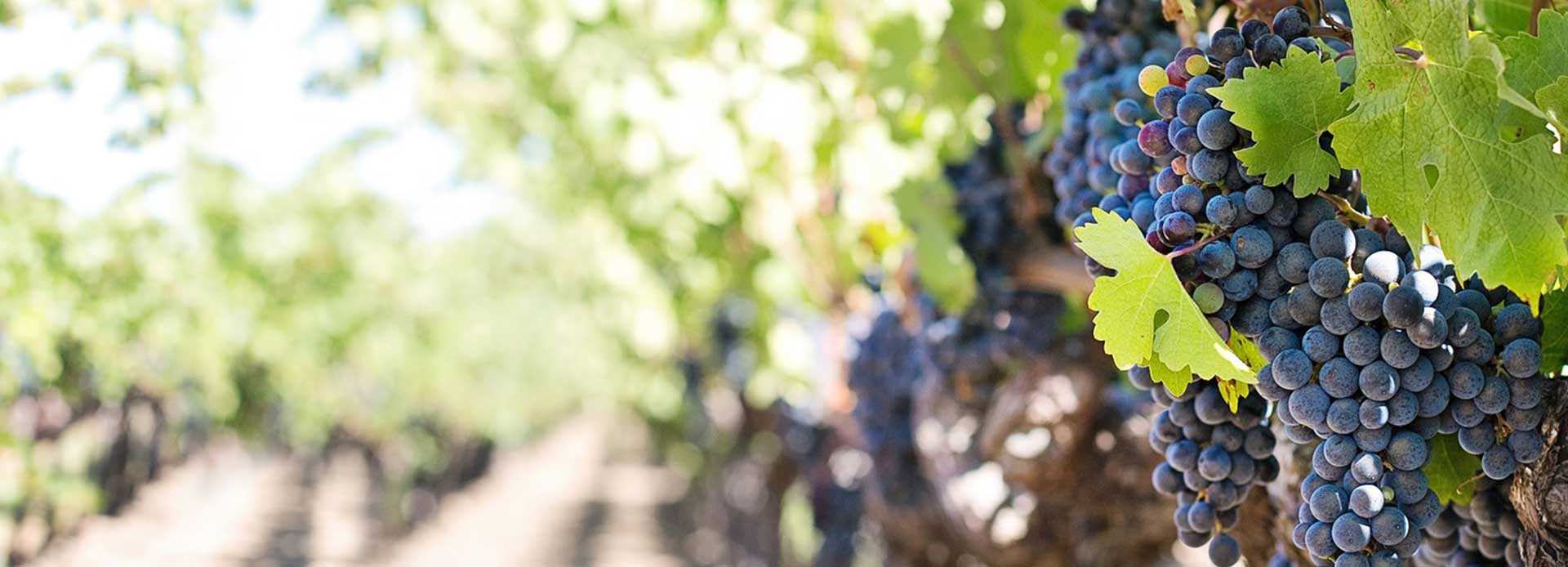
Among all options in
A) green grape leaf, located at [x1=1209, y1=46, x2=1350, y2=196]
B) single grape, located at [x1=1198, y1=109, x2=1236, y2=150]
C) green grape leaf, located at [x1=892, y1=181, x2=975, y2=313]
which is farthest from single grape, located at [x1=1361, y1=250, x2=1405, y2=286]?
green grape leaf, located at [x1=892, y1=181, x2=975, y2=313]

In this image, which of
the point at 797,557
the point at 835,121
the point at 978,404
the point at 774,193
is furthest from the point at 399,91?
the point at 797,557

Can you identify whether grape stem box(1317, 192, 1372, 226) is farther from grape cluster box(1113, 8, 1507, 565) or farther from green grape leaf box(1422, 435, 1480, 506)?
green grape leaf box(1422, 435, 1480, 506)

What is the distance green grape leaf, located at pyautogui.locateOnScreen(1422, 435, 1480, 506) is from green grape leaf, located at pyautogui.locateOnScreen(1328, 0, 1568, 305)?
0.91ft

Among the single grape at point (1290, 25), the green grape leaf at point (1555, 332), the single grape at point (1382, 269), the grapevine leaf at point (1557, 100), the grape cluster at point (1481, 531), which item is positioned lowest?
the grape cluster at point (1481, 531)

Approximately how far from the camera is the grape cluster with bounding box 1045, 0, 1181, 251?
226 cm

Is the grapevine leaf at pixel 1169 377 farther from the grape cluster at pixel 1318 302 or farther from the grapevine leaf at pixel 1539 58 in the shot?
the grapevine leaf at pixel 1539 58

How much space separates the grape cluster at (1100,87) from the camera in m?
2.26

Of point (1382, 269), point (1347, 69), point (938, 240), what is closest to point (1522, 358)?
point (1382, 269)

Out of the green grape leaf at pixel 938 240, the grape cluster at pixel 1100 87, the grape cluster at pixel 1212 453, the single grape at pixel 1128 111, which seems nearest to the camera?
the grape cluster at pixel 1212 453

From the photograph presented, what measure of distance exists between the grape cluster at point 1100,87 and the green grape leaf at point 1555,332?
672mm

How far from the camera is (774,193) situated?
5.84m

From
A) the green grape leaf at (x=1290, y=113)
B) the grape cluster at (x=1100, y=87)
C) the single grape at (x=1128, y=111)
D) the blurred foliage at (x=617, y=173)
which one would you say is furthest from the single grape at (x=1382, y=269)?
the blurred foliage at (x=617, y=173)

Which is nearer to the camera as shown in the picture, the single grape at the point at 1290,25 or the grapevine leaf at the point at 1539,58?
the grapevine leaf at the point at 1539,58

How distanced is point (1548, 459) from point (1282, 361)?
0.30m
